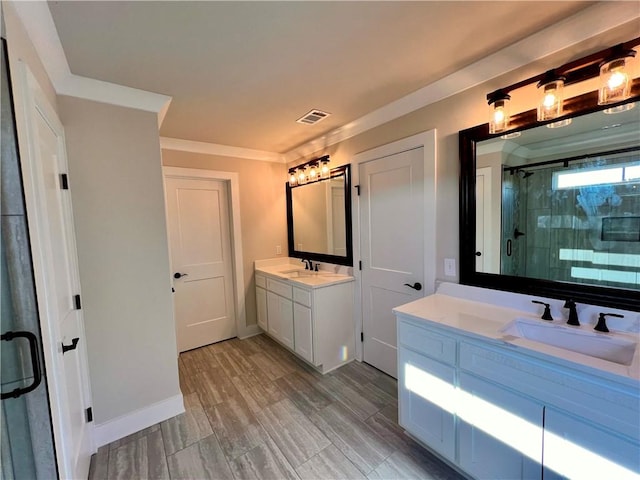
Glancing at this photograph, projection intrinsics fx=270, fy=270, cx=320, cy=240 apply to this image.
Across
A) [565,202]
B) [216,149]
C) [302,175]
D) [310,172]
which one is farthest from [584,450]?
[216,149]

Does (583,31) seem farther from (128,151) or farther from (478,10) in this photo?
(128,151)

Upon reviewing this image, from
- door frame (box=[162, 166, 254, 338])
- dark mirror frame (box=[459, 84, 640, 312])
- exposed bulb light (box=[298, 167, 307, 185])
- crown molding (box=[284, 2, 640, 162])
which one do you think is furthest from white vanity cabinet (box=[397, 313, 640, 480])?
door frame (box=[162, 166, 254, 338])

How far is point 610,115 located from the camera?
1325 millimetres

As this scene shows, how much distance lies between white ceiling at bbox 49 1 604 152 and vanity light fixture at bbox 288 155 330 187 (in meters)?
0.84

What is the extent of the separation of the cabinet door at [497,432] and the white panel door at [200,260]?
111 inches

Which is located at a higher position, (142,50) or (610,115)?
(142,50)

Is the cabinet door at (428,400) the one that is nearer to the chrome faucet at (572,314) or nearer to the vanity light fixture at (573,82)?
the chrome faucet at (572,314)

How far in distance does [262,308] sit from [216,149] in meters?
2.03

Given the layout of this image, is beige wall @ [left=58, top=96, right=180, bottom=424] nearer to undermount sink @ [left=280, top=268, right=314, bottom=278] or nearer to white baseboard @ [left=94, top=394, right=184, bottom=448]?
white baseboard @ [left=94, top=394, right=184, bottom=448]

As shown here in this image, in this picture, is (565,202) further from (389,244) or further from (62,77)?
(62,77)

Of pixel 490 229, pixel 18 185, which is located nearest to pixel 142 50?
pixel 18 185

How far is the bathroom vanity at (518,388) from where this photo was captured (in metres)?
1.01

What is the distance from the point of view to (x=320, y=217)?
3.24 meters

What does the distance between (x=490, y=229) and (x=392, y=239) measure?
0.80m
